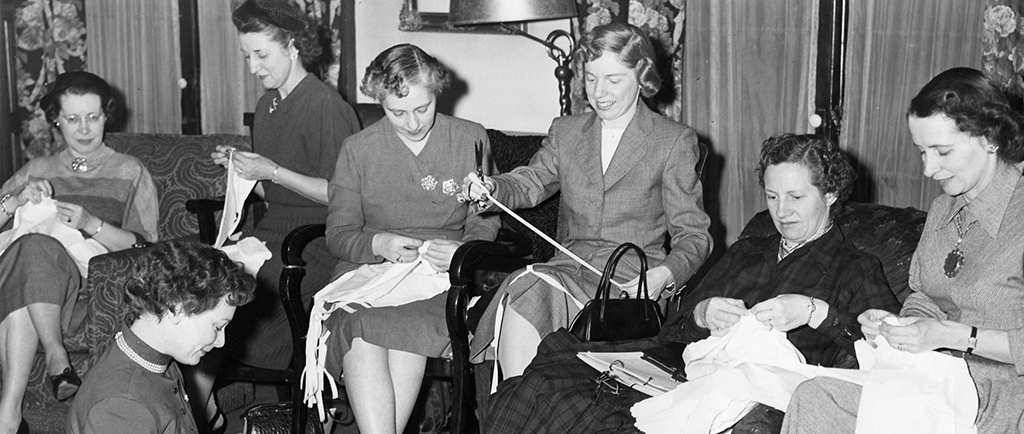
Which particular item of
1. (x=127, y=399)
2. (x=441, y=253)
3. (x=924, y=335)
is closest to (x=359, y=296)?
(x=441, y=253)

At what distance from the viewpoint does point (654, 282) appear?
3.12 meters

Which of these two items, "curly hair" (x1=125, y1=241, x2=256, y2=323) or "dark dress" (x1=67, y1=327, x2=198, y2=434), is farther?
"curly hair" (x1=125, y1=241, x2=256, y2=323)

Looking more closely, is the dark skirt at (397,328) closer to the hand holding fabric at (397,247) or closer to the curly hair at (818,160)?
the hand holding fabric at (397,247)

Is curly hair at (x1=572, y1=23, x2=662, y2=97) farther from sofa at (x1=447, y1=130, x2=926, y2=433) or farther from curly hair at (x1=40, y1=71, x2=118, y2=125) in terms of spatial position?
curly hair at (x1=40, y1=71, x2=118, y2=125)

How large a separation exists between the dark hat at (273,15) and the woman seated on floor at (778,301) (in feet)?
5.23

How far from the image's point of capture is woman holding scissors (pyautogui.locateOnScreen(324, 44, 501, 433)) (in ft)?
10.8

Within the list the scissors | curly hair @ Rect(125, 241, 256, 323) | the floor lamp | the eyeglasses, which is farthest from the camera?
the eyeglasses

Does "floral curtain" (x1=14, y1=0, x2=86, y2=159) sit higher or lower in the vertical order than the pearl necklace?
higher

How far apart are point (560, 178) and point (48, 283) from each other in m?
1.79

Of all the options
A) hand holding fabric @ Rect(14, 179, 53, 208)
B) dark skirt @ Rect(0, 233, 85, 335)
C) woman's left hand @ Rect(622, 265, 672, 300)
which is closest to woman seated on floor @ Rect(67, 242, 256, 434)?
woman's left hand @ Rect(622, 265, 672, 300)

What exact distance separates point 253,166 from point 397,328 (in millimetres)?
843

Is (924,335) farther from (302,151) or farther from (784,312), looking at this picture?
(302,151)

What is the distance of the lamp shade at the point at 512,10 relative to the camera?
3.94m

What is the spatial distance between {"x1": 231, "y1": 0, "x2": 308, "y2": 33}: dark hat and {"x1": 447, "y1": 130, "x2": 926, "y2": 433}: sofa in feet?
2.62
